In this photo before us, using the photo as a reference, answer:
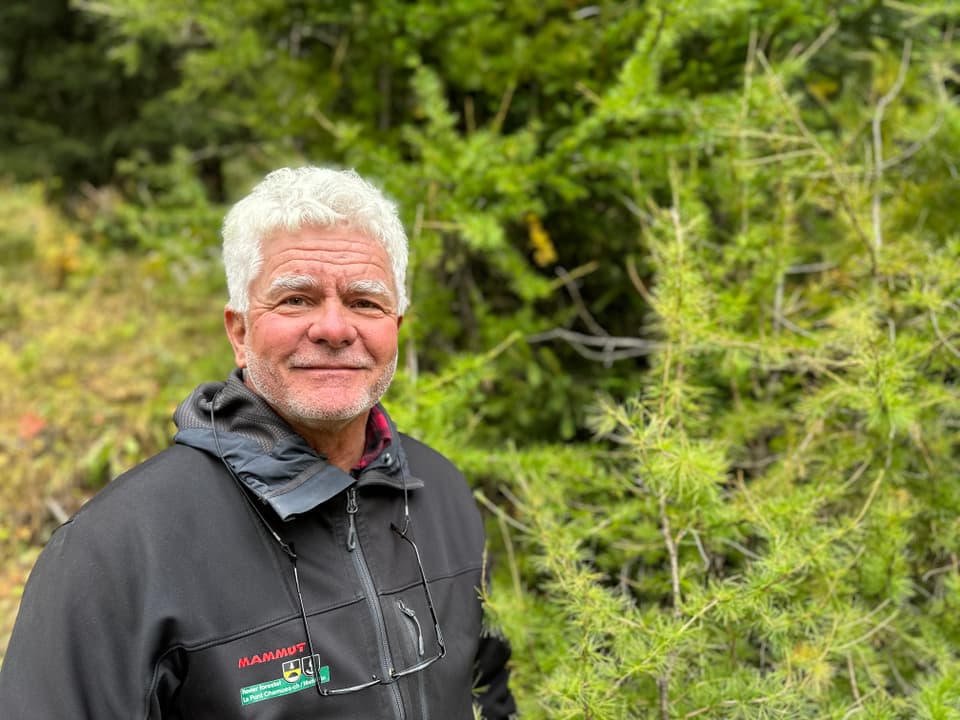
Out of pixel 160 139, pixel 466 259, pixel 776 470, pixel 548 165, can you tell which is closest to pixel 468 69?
pixel 548 165

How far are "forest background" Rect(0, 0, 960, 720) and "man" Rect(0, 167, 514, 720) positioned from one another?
0.46 metres

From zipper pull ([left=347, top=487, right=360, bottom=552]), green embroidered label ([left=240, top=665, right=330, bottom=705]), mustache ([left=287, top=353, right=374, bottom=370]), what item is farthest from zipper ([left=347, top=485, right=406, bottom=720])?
mustache ([left=287, top=353, right=374, bottom=370])

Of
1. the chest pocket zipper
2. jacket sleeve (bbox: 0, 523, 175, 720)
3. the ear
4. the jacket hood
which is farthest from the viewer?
the ear

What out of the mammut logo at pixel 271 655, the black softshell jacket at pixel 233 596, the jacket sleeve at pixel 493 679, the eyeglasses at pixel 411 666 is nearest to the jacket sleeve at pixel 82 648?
the black softshell jacket at pixel 233 596

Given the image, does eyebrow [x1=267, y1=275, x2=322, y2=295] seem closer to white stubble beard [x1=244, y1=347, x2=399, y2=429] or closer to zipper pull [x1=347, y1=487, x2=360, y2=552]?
white stubble beard [x1=244, y1=347, x2=399, y2=429]

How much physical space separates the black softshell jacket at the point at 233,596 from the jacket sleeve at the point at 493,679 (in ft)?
0.78

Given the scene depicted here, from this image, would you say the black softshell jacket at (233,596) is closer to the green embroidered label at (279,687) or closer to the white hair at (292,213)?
the green embroidered label at (279,687)

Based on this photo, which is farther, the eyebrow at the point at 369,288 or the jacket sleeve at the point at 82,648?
the eyebrow at the point at 369,288

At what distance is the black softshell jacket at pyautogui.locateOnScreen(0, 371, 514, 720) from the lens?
1.45 metres

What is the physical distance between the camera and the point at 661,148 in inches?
133

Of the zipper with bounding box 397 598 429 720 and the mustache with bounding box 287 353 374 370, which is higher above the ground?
the mustache with bounding box 287 353 374 370

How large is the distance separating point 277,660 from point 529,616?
1029mm

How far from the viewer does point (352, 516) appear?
1771 mm

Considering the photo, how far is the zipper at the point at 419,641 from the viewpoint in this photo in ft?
5.64
